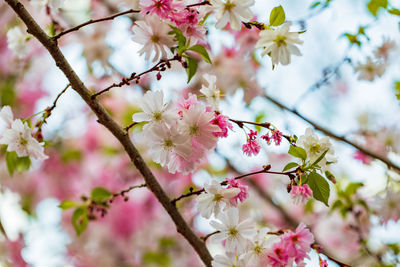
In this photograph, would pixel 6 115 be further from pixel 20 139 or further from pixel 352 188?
pixel 352 188

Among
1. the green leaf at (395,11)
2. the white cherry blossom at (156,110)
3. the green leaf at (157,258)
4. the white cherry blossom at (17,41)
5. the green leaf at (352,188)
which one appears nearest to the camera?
the white cherry blossom at (156,110)

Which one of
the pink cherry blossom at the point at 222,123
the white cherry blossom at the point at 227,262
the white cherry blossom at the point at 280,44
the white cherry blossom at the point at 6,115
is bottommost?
the white cherry blossom at the point at 227,262

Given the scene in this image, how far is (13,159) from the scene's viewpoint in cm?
101

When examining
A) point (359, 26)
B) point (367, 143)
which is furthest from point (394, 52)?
point (367, 143)

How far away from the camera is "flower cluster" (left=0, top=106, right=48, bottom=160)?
0.87 meters

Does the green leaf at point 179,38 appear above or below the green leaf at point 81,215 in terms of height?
above

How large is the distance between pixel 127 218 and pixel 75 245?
393 mm

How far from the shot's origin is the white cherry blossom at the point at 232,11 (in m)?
0.76

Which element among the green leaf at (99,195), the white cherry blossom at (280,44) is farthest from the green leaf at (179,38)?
the green leaf at (99,195)

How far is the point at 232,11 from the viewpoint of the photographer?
30.3 inches

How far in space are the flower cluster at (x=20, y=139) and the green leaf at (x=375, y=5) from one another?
95 centimetres

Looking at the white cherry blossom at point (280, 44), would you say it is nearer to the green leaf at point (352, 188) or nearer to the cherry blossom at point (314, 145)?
the cherry blossom at point (314, 145)

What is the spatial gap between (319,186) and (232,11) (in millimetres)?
362

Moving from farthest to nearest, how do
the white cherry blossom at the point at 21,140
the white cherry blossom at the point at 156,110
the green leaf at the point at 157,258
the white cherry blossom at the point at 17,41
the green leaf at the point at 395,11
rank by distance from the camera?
1. the green leaf at the point at 157,258
2. the white cherry blossom at the point at 17,41
3. the green leaf at the point at 395,11
4. the white cherry blossom at the point at 21,140
5. the white cherry blossom at the point at 156,110
